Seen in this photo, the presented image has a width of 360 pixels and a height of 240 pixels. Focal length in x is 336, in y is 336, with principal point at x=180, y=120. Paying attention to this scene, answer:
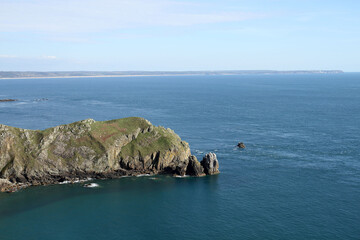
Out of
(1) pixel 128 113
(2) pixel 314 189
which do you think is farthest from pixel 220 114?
(2) pixel 314 189

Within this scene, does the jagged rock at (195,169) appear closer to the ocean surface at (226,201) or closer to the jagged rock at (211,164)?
the jagged rock at (211,164)

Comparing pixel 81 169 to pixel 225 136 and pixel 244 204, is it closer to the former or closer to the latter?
pixel 244 204

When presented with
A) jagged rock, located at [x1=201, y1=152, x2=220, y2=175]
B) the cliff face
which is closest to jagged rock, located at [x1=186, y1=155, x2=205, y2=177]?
the cliff face

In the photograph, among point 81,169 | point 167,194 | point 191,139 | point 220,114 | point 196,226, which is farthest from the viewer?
point 220,114

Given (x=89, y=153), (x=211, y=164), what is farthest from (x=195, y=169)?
(x=89, y=153)

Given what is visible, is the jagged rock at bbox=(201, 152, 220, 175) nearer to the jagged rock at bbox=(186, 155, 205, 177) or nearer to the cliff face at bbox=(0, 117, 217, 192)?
the jagged rock at bbox=(186, 155, 205, 177)

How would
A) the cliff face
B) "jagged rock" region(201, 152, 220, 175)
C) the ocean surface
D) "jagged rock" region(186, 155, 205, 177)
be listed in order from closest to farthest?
1. the ocean surface
2. the cliff face
3. "jagged rock" region(186, 155, 205, 177)
4. "jagged rock" region(201, 152, 220, 175)

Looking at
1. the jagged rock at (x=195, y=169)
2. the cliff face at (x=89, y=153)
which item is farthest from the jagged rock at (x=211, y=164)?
the cliff face at (x=89, y=153)

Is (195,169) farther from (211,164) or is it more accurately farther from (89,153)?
(89,153)
